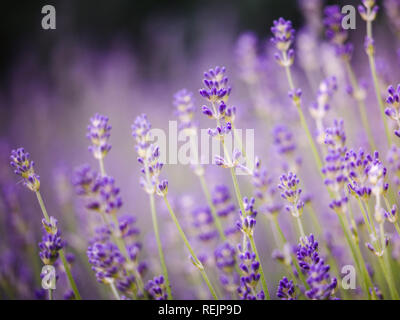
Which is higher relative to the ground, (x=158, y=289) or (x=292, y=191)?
(x=292, y=191)

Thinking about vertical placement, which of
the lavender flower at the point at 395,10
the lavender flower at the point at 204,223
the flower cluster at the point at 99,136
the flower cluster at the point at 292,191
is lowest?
the lavender flower at the point at 204,223

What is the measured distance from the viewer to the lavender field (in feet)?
2.94

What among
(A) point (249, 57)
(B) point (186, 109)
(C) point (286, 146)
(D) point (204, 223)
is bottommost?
(D) point (204, 223)

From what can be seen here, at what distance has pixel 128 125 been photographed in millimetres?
2514

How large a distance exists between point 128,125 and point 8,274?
1436 millimetres

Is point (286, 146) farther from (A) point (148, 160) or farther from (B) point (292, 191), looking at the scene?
(A) point (148, 160)

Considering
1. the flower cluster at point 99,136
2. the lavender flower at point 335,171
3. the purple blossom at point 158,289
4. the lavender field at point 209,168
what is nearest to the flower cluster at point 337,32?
the lavender field at point 209,168

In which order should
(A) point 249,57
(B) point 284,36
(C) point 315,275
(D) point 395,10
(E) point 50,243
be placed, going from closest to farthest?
(C) point 315,275
(E) point 50,243
(B) point 284,36
(D) point 395,10
(A) point 249,57

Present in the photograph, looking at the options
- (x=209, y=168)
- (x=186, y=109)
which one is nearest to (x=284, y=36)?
(x=186, y=109)

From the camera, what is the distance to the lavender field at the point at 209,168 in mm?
896

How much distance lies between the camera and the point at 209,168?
1.72 meters

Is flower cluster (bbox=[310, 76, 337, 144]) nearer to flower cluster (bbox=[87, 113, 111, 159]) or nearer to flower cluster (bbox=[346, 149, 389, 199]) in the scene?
flower cluster (bbox=[346, 149, 389, 199])

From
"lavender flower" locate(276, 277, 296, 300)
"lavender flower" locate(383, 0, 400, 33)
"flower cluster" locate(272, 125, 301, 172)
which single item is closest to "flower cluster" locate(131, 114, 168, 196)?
"lavender flower" locate(276, 277, 296, 300)

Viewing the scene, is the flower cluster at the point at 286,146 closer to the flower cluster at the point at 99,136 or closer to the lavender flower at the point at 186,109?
the lavender flower at the point at 186,109
